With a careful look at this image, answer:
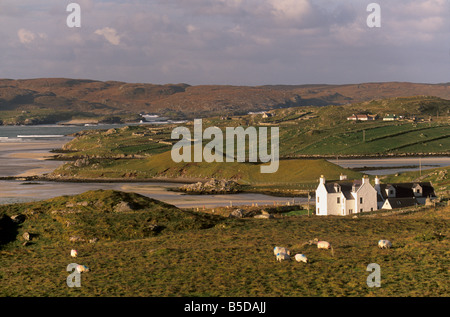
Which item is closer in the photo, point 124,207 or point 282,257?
point 282,257

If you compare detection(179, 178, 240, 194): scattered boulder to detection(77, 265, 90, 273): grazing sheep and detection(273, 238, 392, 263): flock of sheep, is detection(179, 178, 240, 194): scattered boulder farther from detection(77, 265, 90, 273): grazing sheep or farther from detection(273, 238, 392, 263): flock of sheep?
detection(77, 265, 90, 273): grazing sheep

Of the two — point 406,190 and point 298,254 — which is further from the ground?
point 406,190

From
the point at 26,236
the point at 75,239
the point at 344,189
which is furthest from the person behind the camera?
the point at 344,189

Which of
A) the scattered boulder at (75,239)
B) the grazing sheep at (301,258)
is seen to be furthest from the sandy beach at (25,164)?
the grazing sheep at (301,258)

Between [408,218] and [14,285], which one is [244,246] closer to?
[14,285]

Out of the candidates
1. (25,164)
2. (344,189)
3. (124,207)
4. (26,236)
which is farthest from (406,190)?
(25,164)

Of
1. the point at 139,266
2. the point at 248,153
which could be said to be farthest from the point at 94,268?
the point at 248,153

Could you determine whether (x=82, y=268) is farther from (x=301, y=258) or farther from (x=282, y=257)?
(x=301, y=258)

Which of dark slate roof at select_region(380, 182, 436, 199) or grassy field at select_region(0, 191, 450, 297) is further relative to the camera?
dark slate roof at select_region(380, 182, 436, 199)

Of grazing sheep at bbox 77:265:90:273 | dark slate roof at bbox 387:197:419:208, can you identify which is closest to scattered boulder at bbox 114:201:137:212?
grazing sheep at bbox 77:265:90:273
